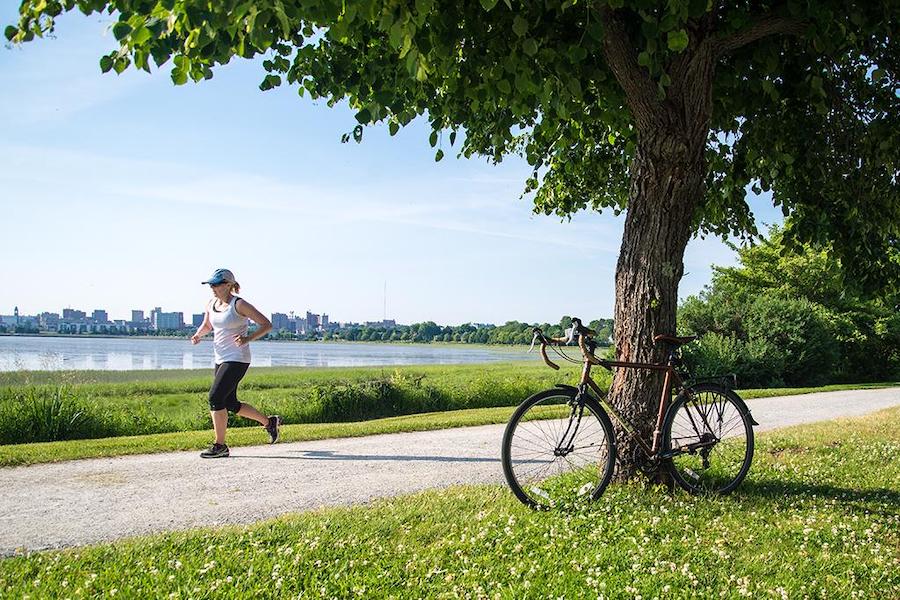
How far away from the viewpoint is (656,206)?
648cm

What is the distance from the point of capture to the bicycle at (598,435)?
235 inches

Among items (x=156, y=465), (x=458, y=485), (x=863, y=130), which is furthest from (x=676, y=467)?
(x=156, y=465)

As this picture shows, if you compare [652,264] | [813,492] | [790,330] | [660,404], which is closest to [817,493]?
[813,492]

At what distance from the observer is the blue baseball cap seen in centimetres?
876

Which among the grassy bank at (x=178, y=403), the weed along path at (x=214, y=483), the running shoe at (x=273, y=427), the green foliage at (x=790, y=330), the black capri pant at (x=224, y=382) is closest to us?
the weed along path at (x=214, y=483)

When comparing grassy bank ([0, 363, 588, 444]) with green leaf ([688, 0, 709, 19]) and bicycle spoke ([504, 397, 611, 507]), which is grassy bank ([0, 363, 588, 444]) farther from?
green leaf ([688, 0, 709, 19])

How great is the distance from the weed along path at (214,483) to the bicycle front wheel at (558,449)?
4.27ft

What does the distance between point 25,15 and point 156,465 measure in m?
5.49

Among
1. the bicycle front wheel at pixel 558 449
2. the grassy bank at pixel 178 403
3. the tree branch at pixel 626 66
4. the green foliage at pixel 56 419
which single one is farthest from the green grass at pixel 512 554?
the grassy bank at pixel 178 403

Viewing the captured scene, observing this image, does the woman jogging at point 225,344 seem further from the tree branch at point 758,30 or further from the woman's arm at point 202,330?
the tree branch at point 758,30

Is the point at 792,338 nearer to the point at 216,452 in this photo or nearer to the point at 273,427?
the point at 273,427

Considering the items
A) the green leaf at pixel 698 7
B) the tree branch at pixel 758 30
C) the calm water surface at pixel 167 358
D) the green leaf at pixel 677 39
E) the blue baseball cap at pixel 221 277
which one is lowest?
the calm water surface at pixel 167 358

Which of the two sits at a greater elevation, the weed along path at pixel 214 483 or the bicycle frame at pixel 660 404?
the bicycle frame at pixel 660 404

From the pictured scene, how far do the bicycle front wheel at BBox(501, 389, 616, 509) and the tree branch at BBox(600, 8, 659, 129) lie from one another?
283 cm
